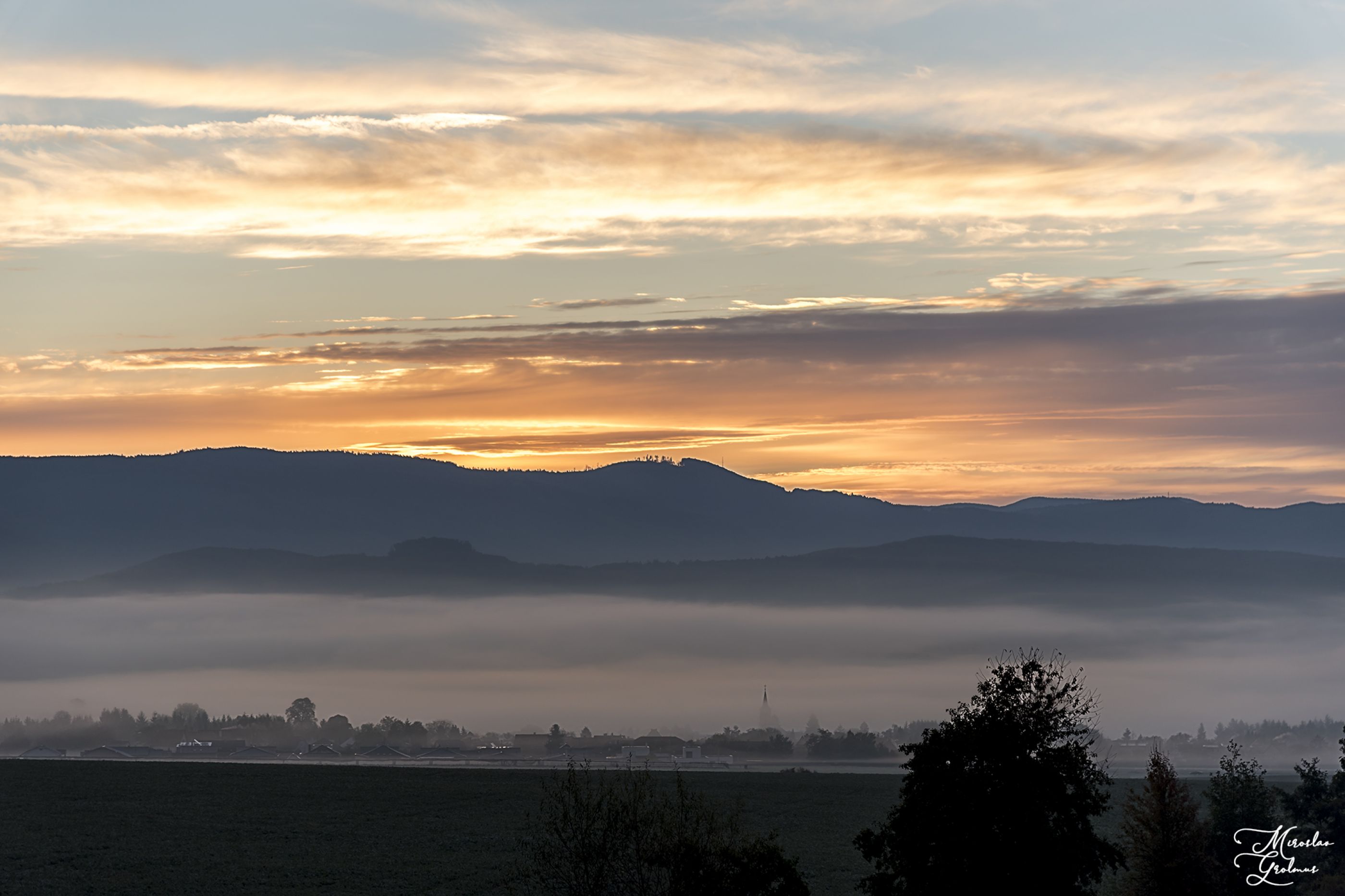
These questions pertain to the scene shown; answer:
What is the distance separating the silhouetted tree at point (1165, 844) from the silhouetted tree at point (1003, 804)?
1853 cm

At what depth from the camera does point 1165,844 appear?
67625mm

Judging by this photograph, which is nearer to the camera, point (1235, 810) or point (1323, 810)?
point (1323, 810)

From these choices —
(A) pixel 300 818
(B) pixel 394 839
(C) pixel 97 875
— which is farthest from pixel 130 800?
(C) pixel 97 875

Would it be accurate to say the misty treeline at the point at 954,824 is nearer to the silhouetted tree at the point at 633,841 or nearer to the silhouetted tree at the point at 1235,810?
the silhouetted tree at the point at 633,841

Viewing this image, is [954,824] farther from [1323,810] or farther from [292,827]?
[292,827]

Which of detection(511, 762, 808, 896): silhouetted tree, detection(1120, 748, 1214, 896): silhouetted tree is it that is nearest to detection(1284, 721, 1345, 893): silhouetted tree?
detection(1120, 748, 1214, 896): silhouetted tree

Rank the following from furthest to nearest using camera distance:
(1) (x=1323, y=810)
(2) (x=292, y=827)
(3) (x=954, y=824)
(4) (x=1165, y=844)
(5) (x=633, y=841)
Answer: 1. (2) (x=292, y=827)
2. (1) (x=1323, y=810)
3. (4) (x=1165, y=844)
4. (5) (x=633, y=841)
5. (3) (x=954, y=824)

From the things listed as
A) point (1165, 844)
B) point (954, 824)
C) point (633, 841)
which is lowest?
point (1165, 844)

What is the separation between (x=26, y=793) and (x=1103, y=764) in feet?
443

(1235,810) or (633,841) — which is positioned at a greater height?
(633,841)

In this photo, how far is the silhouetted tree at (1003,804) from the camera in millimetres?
47219

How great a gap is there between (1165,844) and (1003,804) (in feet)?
80.7

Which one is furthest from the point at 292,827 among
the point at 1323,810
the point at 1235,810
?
the point at 1323,810

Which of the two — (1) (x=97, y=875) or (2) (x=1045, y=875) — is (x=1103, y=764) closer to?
(2) (x=1045, y=875)
